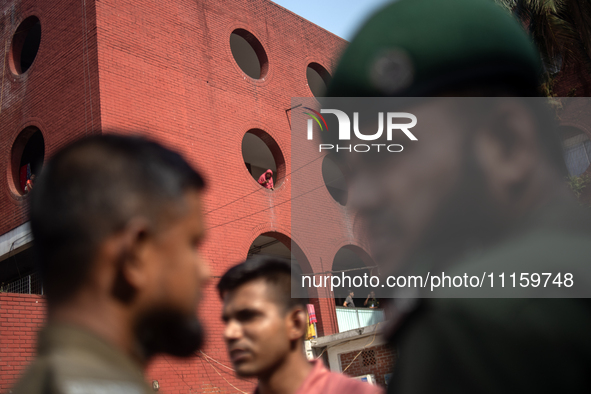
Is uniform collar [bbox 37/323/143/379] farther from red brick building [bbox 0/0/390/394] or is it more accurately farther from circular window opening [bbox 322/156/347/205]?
circular window opening [bbox 322/156/347/205]

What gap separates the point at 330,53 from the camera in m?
19.4

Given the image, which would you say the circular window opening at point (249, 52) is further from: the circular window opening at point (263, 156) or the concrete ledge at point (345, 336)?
the concrete ledge at point (345, 336)

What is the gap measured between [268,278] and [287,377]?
0.53 m

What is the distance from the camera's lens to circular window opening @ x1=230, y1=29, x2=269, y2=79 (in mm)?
16242

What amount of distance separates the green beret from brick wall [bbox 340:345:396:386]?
12.0 metres

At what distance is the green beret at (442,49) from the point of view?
0.83 meters

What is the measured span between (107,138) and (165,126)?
1253 cm

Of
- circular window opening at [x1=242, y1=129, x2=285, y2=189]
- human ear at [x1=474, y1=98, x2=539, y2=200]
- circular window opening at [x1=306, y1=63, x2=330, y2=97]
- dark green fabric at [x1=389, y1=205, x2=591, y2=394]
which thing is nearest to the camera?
dark green fabric at [x1=389, y1=205, x2=591, y2=394]

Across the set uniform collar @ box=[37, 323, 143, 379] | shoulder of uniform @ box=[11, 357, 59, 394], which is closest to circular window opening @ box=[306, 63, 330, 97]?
uniform collar @ box=[37, 323, 143, 379]

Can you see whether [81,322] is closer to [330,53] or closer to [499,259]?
[499,259]

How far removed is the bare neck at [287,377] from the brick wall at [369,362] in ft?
34.2

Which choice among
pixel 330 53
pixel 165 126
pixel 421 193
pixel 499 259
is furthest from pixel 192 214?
pixel 330 53

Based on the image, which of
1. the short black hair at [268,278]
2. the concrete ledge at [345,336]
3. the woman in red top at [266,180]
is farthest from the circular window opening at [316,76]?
the short black hair at [268,278]

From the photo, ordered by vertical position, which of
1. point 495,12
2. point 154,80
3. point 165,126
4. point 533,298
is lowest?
point 533,298
